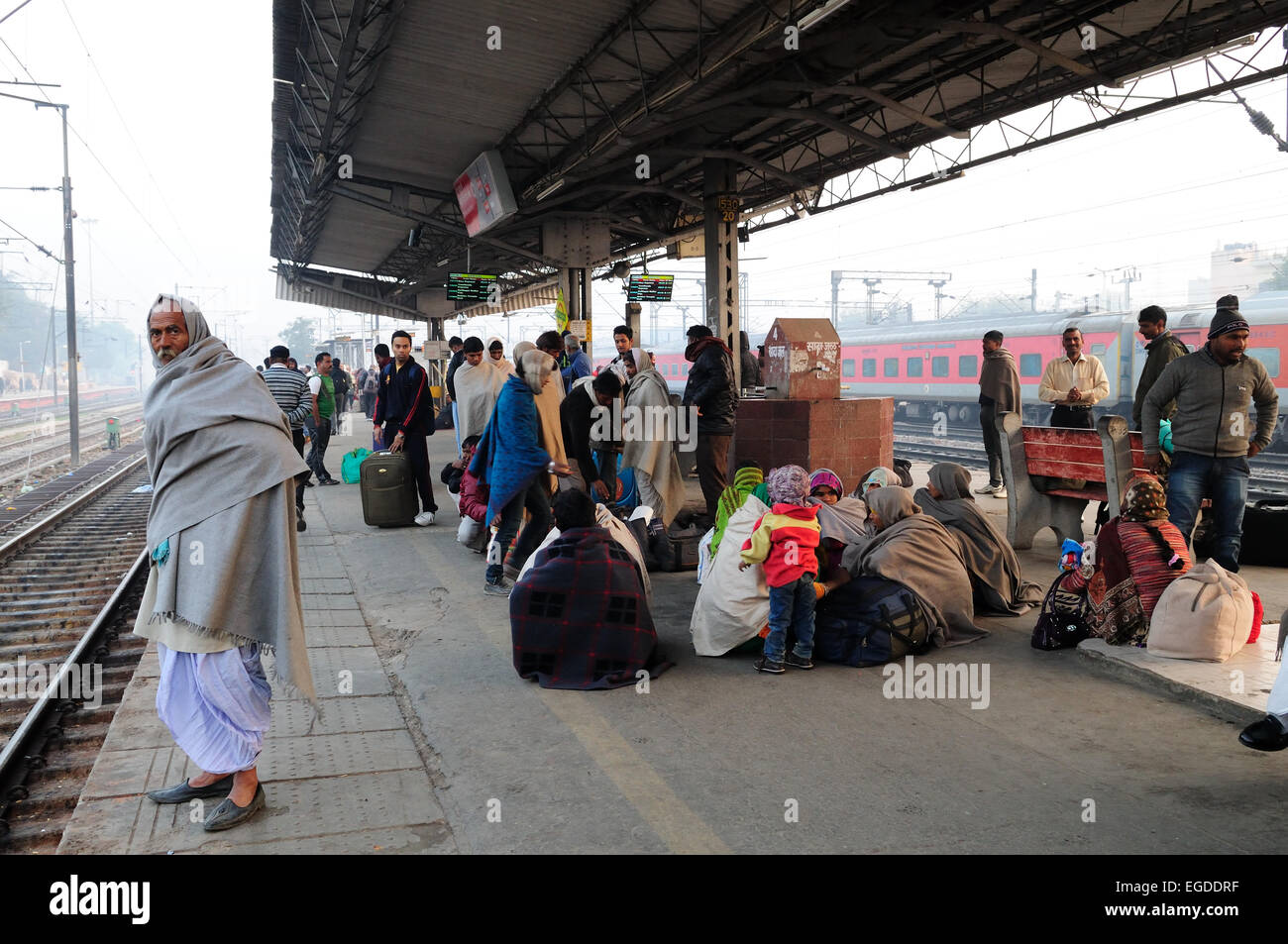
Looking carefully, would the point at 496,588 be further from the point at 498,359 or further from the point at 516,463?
the point at 498,359

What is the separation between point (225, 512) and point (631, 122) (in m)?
9.13

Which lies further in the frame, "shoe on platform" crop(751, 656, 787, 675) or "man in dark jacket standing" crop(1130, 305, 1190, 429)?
"man in dark jacket standing" crop(1130, 305, 1190, 429)

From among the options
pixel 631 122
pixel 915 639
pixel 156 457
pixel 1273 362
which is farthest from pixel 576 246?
pixel 156 457

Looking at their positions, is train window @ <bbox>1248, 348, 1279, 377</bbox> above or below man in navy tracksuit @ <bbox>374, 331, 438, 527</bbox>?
above

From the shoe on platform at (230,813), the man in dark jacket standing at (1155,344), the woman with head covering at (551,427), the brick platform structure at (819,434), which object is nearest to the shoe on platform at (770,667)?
the shoe on platform at (230,813)

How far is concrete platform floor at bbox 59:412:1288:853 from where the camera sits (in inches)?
127

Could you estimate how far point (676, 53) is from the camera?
10.2 meters

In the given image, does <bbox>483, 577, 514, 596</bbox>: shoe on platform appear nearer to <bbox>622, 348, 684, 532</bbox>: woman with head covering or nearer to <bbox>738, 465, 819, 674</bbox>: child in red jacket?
<bbox>622, 348, 684, 532</bbox>: woman with head covering

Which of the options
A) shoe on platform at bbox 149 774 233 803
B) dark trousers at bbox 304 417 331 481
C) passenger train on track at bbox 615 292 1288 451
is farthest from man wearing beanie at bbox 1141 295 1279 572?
passenger train on track at bbox 615 292 1288 451

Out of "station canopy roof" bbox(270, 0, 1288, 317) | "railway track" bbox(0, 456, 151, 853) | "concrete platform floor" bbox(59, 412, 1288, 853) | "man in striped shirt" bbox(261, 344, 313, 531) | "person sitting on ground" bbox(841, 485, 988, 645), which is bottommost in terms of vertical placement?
"railway track" bbox(0, 456, 151, 853)

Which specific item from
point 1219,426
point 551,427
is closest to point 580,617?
point 551,427

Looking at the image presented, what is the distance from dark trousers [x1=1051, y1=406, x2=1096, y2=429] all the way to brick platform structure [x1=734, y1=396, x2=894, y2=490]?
1.58 meters

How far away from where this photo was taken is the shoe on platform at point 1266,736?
3.06 m
